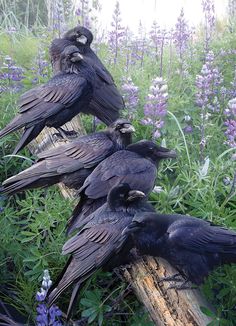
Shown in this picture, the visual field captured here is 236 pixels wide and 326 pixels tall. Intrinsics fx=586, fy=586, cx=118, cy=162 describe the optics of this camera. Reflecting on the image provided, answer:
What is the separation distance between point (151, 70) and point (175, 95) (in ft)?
3.23

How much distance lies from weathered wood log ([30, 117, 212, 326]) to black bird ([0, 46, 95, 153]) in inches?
40.5

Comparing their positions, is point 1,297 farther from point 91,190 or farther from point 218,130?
point 218,130

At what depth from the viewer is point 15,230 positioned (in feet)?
10.2

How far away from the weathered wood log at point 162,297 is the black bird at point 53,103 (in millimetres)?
1027

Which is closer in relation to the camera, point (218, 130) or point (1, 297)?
point (1, 297)

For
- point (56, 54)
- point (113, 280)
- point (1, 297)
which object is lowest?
point (1, 297)

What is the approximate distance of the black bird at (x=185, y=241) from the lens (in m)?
2.25

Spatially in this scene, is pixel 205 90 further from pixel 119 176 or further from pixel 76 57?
pixel 119 176

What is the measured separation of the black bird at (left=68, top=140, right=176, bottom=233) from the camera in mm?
2594

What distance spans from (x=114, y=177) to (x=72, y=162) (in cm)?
30

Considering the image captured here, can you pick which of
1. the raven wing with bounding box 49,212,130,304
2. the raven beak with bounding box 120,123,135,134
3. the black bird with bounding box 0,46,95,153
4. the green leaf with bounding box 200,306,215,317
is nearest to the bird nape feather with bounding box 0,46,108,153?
the black bird with bounding box 0,46,95,153

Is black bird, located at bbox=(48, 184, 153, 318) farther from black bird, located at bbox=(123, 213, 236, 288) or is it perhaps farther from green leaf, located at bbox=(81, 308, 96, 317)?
green leaf, located at bbox=(81, 308, 96, 317)

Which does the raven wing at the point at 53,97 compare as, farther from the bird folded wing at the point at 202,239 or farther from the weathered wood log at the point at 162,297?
the bird folded wing at the point at 202,239

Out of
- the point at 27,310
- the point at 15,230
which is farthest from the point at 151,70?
the point at 27,310
